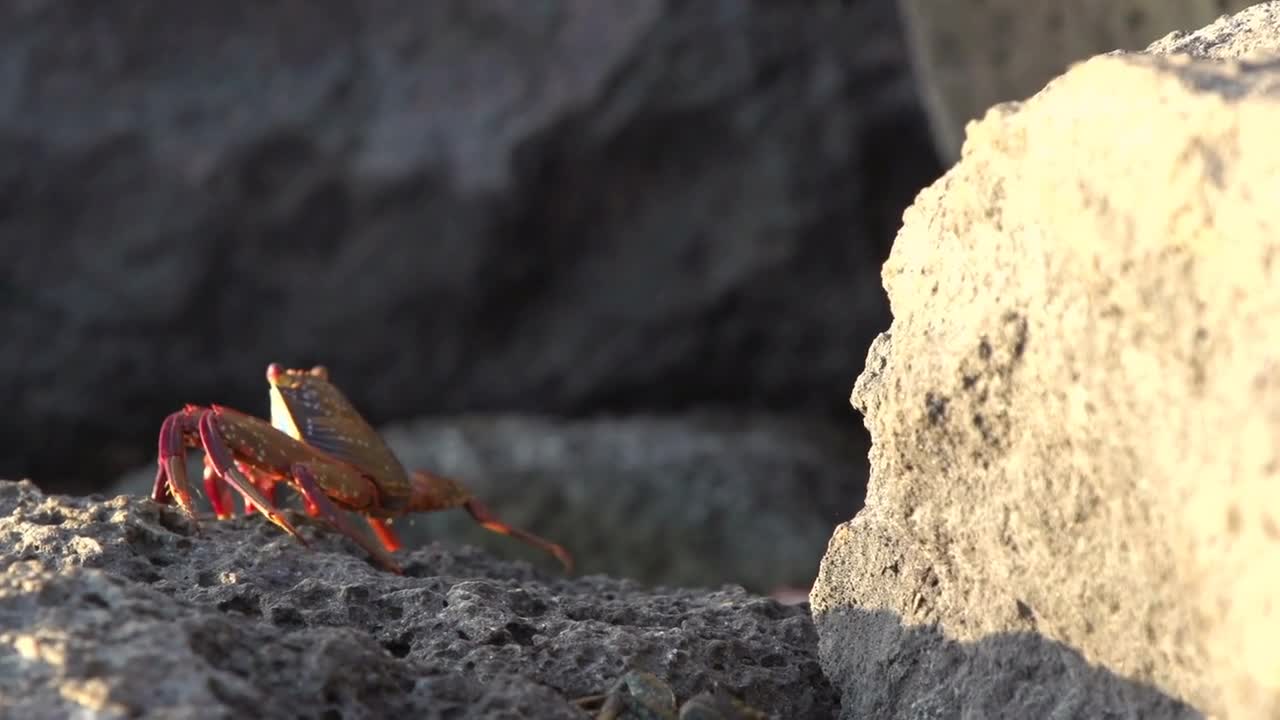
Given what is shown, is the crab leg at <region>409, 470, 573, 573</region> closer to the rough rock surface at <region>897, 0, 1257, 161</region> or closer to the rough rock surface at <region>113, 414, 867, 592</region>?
the rough rock surface at <region>897, 0, 1257, 161</region>

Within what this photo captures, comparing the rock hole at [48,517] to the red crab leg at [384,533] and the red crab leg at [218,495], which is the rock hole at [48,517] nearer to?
the red crab leg at [218,495]

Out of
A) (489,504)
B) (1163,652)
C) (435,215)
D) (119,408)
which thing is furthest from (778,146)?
(1163,652)

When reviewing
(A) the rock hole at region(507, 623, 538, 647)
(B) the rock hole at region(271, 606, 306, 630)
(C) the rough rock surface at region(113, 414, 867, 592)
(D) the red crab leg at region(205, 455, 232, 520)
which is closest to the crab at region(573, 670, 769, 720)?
(A) the rock hole at region(507, 623, 538, 647)

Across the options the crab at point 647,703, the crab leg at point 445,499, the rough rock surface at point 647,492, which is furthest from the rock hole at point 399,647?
the rough rock surface at point 647,492

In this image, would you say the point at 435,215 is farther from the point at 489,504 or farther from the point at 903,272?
the point at 903,272

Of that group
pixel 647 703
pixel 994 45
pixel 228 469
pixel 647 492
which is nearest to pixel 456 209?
pixel 647 492

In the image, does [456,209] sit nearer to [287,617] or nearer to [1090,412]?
[287,617]
